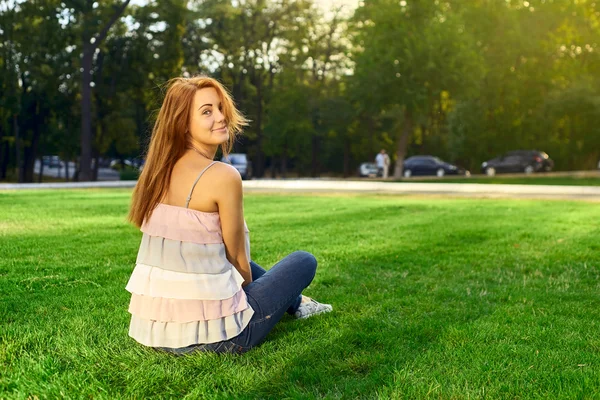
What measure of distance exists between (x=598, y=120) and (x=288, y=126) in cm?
2283

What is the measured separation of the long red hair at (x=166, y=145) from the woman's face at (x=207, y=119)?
30 mm

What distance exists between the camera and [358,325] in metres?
4.68

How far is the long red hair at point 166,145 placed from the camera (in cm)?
376

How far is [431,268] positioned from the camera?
23.8ft

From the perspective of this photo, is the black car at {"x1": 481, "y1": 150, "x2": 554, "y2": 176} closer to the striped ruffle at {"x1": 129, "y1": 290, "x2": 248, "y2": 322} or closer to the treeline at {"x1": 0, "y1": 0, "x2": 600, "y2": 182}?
the treeline at {"x1": 0, "y1": 0, "x2": 600, "y2": 182}

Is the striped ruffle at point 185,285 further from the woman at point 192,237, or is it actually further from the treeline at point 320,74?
the treeline at point 320,74

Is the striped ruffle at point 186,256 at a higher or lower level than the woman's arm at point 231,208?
lower

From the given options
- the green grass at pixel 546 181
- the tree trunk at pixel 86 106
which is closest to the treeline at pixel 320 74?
the tree trunk at pixel 86 106

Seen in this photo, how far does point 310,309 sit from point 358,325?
1.31ft

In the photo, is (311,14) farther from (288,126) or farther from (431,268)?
(431,268)

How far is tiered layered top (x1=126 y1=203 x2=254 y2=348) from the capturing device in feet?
11.9

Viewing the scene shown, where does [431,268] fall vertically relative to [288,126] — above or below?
below

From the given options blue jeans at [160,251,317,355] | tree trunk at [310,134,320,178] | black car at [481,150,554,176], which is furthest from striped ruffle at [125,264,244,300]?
tree trunk at [310,134,320,178]

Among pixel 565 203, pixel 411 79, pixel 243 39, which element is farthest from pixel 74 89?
pixel 565 203
